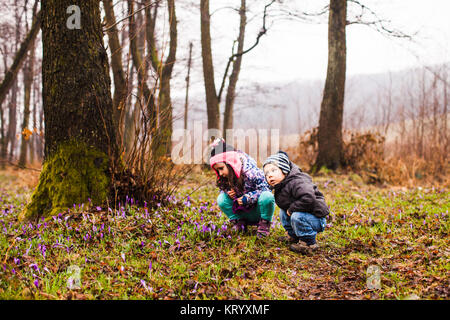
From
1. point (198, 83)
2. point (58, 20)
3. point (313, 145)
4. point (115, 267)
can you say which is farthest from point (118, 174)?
point (198, 83)

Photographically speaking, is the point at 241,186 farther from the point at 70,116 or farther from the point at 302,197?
the point at 70,116

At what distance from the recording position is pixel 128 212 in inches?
184

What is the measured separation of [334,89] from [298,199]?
7167mm

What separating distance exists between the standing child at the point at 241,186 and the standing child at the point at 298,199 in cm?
23

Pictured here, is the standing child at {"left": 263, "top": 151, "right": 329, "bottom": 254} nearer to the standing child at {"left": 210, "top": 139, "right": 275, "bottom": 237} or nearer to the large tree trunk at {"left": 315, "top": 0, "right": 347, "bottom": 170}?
the standing child at {"left": 210, "top": 139, "right": 275, "bottom": 237}

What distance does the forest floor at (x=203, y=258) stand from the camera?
2.91 m

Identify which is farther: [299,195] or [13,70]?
[13,70]

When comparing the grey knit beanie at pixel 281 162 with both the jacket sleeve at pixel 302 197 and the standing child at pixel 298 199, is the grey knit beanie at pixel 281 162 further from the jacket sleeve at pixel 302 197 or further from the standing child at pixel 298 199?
the jacket sleeve at pixel 302 197

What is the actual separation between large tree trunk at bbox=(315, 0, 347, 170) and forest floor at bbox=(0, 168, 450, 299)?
493 centimetres

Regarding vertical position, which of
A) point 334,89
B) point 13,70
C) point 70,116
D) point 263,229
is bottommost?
point 263,229

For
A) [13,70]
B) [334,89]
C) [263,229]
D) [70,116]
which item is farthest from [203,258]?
[334,89]

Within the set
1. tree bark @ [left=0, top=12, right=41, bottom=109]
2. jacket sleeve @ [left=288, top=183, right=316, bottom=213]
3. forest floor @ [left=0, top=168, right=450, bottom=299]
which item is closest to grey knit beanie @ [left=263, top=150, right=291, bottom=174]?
jacket sleeve @ [left=288, top=183, right=316, bottom=213]

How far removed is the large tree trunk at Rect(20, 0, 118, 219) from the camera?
479 centimetres

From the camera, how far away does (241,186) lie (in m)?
4.20
